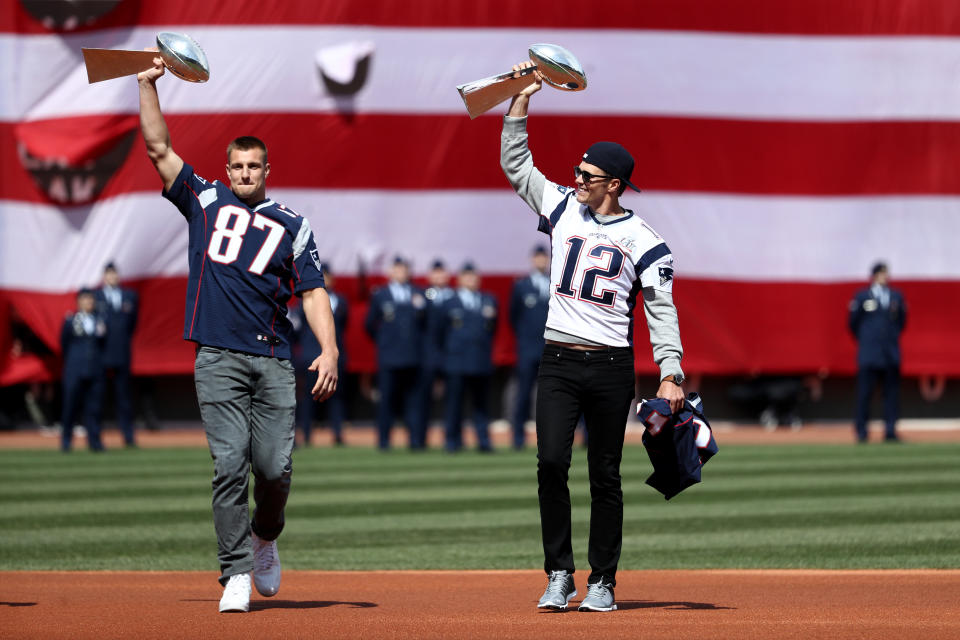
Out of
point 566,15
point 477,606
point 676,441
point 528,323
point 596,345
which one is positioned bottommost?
point 477,606

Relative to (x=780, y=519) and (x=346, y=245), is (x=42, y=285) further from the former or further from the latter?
(x=780, y=519)

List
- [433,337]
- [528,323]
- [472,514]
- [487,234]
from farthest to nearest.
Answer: [487,234] < [433,337] < [528,323] < [472,514]

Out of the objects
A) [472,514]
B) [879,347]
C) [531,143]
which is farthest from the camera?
[531,143]

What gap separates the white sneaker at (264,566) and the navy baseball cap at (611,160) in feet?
7.43

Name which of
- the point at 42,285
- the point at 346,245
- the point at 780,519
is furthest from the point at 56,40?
the point at 780,519

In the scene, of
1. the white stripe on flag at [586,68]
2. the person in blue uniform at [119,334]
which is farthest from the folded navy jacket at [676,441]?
the white stripe on flag at [586,68]

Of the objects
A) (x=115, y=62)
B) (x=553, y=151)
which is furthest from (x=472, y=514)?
(x=553, y=151)

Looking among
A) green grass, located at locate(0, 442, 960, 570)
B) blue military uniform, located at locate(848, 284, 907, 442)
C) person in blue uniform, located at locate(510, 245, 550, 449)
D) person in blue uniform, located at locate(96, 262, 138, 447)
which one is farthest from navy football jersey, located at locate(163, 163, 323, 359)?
blue military uniform, located at locate(848, 284, 907, 442)

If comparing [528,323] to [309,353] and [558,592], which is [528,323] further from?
[558,592]

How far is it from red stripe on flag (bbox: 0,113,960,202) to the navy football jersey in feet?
49.5

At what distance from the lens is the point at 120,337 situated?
60.6ft

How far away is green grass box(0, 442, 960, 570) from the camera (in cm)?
916

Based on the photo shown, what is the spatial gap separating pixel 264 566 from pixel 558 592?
4.46 ft

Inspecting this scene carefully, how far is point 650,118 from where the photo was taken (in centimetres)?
2211
